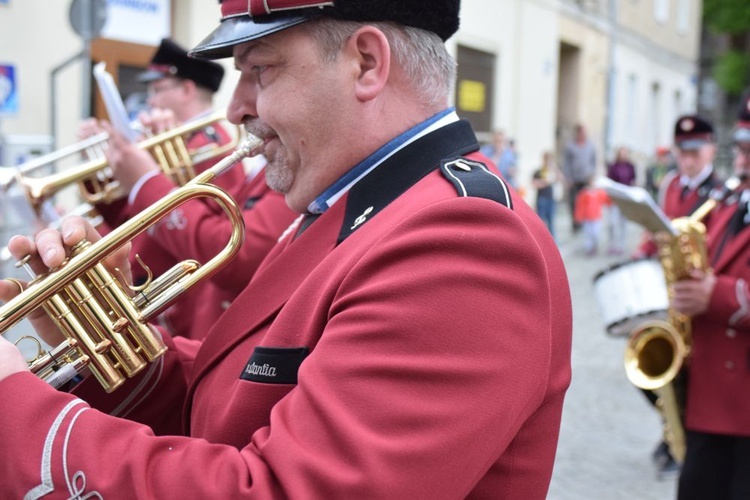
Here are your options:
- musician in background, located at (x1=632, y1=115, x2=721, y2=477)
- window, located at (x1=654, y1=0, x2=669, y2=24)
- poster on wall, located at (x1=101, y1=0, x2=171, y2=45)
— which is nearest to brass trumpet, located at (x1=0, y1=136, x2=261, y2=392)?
musician in background, located at (x1=632, y1=115, x2=721, y2=477)

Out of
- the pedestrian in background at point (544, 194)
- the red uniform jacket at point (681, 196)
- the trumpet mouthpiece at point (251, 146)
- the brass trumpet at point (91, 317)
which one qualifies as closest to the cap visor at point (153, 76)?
the trumpet mouthpiece at point (251, 146)

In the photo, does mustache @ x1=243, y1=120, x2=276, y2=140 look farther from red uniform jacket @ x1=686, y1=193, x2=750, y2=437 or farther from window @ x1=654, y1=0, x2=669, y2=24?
window @ x1=654, y1=0, x2=669, y2=24

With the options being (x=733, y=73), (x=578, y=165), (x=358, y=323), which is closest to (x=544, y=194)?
(x=578, y=165)

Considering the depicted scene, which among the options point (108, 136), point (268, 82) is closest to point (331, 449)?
point (268, 82)

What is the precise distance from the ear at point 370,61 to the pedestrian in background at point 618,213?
12.0 meters

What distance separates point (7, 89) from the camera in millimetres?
5980

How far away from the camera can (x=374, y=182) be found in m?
1.59

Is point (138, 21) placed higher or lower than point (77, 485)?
lower

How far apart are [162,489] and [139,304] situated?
504 millimetres

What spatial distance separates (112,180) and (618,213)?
36.6ft

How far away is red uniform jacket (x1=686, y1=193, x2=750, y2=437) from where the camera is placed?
11.4 feet

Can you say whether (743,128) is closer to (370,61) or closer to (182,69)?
(182,69)

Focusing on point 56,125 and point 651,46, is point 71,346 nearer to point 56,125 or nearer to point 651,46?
point 56,125

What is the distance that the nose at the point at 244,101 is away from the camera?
65.6 inches
